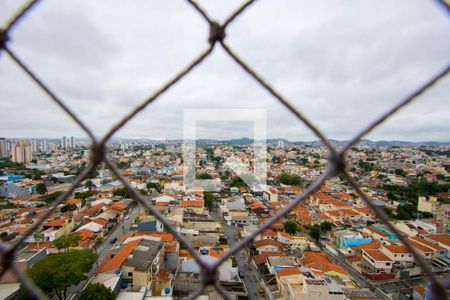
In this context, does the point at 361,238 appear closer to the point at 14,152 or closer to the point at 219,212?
the point at 219,212

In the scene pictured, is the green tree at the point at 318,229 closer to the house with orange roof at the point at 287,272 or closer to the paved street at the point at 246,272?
the paved street at the point at 246,272

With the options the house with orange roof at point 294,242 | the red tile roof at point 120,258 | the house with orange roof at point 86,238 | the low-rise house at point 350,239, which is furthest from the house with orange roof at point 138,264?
the low-rise house at point 350,239

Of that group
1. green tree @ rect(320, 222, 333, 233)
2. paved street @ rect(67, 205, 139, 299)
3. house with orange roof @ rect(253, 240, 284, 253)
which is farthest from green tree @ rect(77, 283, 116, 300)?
green tree @ rect(320, 222, 333, 233)

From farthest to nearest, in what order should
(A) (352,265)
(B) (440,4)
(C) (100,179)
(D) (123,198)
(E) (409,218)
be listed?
(C) (100,179)
(D) (123,198)
(E) (409,218)
(A) (352,265)
(B) (440,4)

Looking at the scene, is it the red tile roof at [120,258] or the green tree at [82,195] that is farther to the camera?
the green tree at [82,195]

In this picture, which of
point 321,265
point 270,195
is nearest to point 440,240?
point 321,265

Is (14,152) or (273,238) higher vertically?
(14,152)

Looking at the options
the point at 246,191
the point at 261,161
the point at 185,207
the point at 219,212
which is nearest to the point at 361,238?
the point at 219,212
